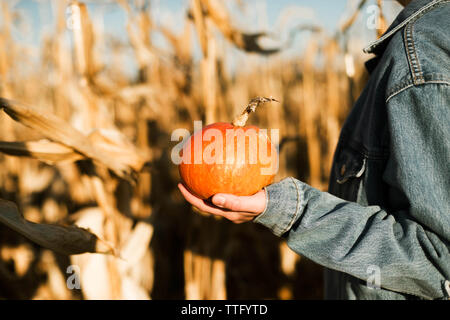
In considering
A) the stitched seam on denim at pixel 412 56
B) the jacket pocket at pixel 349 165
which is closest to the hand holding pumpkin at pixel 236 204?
the jacket pocket at pixel 349 165

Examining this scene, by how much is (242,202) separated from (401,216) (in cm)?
35

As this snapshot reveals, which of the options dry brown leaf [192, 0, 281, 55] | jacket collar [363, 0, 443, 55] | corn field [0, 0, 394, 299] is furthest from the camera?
dry brown leaf [192, 0, 281, 55]

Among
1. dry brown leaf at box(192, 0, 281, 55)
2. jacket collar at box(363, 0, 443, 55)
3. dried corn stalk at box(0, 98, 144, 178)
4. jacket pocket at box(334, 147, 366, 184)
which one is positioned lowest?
jacket pocket at box(334, 147, 366, 184)

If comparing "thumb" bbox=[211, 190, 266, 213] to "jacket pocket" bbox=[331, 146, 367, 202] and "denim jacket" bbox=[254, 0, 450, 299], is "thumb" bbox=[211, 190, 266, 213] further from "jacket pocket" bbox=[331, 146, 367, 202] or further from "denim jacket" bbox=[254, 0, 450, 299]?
"jacket pocket" bbox=[331, 146, 367, 202]

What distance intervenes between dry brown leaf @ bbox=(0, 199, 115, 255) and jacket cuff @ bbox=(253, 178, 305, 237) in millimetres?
477

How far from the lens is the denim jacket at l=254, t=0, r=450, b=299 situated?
641 mm

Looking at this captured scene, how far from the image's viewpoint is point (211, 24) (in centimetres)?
138

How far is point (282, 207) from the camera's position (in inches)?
29.2

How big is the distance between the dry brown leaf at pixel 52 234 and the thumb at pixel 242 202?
1.32 ft

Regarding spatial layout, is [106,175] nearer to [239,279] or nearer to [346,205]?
[346,205]

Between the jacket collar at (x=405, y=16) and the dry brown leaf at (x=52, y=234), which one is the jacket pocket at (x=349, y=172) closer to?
the jacket collar at (x=405, y=16)

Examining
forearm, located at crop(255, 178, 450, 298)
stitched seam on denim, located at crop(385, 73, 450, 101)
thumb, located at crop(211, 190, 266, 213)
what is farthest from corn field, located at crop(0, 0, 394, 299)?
stitched seam on denim, located at crop(385, 73, 450, 101)

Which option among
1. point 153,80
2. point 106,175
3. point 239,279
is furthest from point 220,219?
point 153,80
